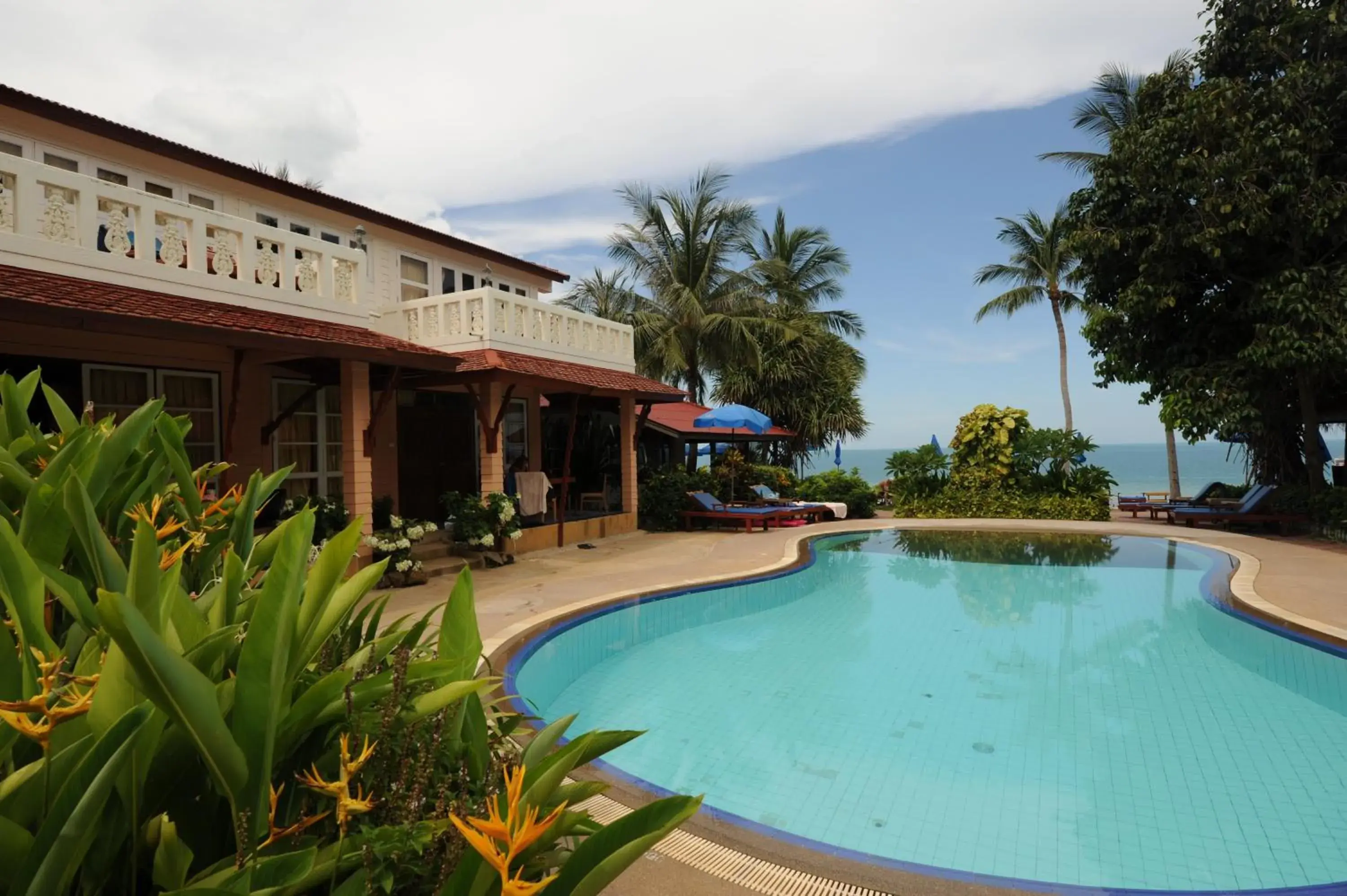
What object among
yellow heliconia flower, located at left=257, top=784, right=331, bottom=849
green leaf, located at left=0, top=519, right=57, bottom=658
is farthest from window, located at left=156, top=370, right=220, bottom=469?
yellow heliconia flower, located at left=257, top=784, right=331, bottom=849

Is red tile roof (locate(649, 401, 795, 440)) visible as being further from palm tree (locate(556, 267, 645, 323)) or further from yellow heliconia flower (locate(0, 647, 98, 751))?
yellow heliconia flower (locate(0, 647, 98, 751))

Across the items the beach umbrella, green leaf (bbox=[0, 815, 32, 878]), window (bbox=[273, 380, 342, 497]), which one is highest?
the beach umbrella

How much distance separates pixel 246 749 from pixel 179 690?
23 cm

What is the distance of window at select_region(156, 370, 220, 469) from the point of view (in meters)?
10.4

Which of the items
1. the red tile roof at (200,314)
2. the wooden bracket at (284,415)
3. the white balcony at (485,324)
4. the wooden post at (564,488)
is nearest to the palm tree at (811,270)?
the white balcony at (485,324)

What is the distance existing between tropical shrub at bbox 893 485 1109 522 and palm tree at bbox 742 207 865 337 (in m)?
11.7

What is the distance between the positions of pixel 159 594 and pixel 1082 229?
2021 centimetres

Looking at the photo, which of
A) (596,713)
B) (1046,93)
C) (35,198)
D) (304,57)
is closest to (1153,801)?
(596,713)

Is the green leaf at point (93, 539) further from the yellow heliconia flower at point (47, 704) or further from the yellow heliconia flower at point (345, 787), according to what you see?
the yellow heliconia flower at point (345, 787)

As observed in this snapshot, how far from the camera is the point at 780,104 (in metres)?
15.1

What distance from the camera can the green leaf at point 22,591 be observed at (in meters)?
1.39

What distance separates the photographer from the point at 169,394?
1033 centimetres

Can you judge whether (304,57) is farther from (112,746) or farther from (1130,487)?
(1130,487)

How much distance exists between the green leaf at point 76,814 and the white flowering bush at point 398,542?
31.8ft
